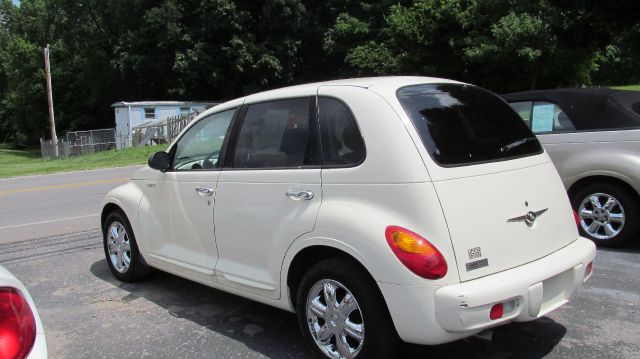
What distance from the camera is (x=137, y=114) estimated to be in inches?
1481

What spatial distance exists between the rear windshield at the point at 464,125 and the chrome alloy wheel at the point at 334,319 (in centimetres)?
100

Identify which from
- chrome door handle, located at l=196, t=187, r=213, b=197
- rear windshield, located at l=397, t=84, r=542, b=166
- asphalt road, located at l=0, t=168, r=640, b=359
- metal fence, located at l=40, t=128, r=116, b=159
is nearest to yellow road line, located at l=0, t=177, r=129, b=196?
asphalt road, located at l=0, t=168, r=640, b=359

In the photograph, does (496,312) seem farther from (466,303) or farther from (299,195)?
(299,195)

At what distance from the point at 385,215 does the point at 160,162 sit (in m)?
2.48

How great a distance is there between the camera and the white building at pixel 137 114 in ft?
122

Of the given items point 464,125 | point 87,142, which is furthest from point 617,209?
point 87,142

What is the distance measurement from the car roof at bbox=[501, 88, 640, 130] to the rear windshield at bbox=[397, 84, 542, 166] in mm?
2474

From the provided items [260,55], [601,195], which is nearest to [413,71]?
[260,55]

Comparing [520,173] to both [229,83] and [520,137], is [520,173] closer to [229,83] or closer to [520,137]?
[520,137]

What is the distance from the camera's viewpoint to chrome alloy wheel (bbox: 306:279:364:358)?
3.41 meters

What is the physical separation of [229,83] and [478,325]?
146ft

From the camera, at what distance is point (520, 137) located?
13.1ft

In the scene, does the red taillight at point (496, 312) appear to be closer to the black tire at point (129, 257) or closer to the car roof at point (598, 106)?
the black tire at point (129, 257)

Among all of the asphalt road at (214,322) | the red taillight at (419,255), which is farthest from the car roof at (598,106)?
the red taillight at (419,255)
